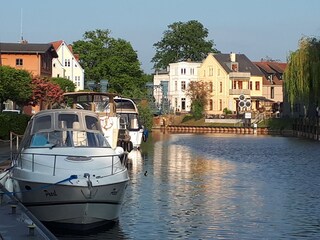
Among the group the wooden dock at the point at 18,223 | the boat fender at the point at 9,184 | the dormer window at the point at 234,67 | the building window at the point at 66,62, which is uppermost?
the dormer window at the point at 234,67

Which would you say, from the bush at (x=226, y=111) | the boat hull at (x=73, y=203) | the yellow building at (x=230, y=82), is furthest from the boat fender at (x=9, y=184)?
the yellow building at (x=230, y=82)

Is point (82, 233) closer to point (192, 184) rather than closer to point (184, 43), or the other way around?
point (192, 184)

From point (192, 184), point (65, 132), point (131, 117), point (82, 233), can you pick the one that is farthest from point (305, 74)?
point (82, 233)

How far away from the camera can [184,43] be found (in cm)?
15262

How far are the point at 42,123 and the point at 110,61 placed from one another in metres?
97.3

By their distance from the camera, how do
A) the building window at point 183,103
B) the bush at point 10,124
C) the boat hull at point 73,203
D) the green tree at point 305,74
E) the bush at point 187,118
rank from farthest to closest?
the building window at point 183,103
the bush at point 187,118
the green tree at point 305,74
the bush at point 10,124
the boat hull at point 73,203

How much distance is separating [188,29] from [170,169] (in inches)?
4399

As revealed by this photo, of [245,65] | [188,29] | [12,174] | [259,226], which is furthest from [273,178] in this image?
[188,29]

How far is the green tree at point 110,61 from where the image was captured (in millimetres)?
119000

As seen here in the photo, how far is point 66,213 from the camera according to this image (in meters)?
19.1

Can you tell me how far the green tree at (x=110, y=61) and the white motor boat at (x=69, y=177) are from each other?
309 ft

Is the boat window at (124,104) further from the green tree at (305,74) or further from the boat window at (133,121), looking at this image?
the green tree at (305,74)

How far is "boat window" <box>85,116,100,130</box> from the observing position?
2238 cm

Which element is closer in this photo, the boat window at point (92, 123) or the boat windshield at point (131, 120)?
the boat window at point (92, 123)
